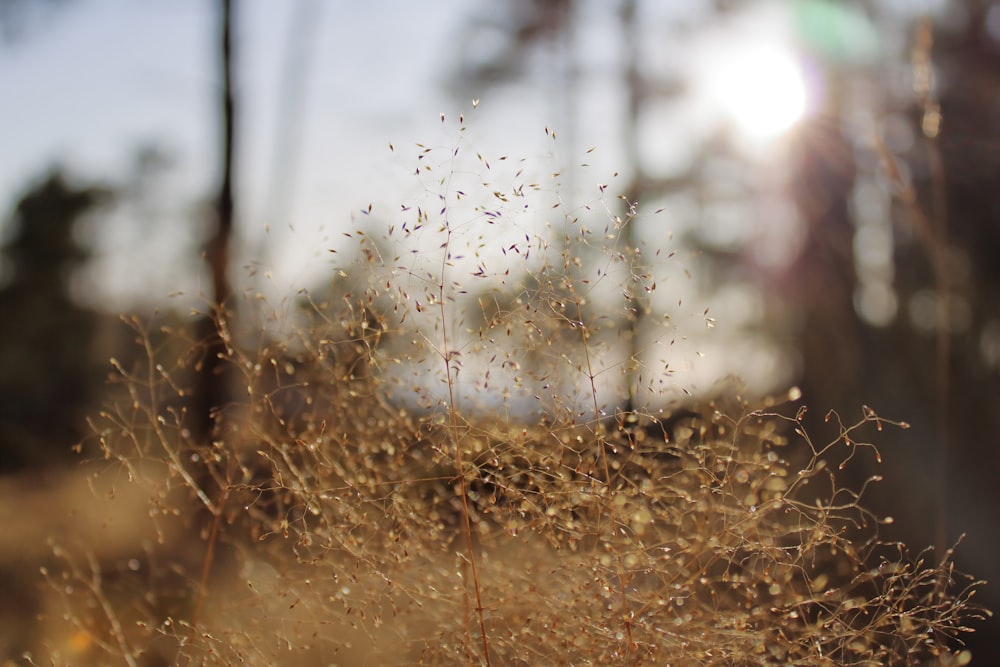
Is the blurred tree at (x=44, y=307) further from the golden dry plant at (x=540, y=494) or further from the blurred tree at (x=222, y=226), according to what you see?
the golden dry plant at (x=540, y=494)

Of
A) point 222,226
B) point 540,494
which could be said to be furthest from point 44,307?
point 540,494

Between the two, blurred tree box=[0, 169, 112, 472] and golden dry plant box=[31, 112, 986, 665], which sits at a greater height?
golden dry plant box=[31, 112, 986, 665]

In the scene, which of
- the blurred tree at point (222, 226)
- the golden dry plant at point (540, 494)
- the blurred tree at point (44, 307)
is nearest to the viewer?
the golden dry plant at point (540, 494)

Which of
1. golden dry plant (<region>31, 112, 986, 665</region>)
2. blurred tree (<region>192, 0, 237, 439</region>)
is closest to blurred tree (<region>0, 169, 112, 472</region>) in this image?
blurred tree (<region>192, 0, 237, 439</region>)

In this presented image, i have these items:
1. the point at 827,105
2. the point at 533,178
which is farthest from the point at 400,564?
the point at 827,105

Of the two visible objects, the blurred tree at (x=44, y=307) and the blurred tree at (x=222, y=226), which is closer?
the blurred tree at (x=222, y=226)

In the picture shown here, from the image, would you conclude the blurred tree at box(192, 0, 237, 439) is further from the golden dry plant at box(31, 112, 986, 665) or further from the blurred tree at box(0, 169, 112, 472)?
the blurred tree at box(0, 169, 112, 472)

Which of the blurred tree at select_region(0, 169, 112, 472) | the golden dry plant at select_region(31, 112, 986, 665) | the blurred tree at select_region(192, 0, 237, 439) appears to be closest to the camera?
the golden dry plant at select_region(31, 112, 986, 665)

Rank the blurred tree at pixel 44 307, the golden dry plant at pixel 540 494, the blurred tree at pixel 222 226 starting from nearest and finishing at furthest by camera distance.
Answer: the golden dry plant at pixel 540 494 < the blurred tree at pixel 222 226 < the blurred tree at pixel 44 307

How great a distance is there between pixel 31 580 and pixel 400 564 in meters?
3.54

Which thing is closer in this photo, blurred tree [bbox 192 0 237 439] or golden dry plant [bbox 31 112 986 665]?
golden dry plant [bbox 31 112 986 665]

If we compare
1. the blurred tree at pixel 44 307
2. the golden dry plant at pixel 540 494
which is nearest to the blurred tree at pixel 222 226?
the golden dry plant at pixel 540 494

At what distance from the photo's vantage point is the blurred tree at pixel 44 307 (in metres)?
13.9

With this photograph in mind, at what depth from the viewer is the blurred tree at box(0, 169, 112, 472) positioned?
45.5 feet
